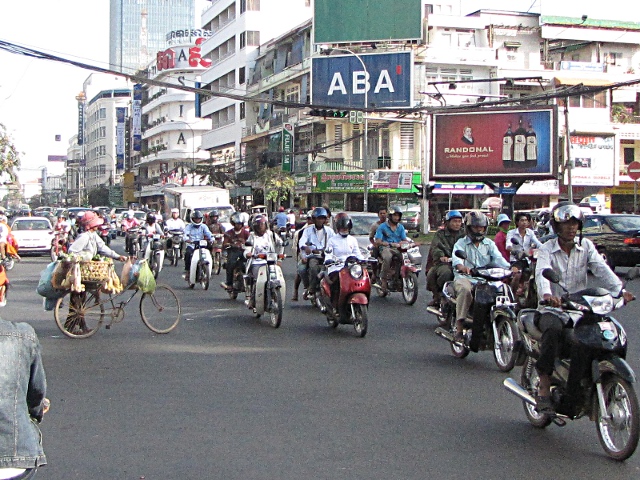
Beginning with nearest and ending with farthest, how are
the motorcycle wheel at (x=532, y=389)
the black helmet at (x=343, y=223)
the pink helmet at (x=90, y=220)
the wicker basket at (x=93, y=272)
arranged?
the motorcycle wheel at (x=532, y=389), the wicker basket at (x=93, y=272), the pink helmet at (x=90, y=220), the black helmet at (x=343, y=223)

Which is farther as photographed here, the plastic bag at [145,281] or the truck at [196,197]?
the truck at [196,197]

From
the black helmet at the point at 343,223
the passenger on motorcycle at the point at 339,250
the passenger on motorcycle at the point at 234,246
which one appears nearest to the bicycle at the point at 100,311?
the passenger on motorcycle at the point at 339,250

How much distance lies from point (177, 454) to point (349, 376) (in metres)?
2.98

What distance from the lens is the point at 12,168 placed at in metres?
33.0

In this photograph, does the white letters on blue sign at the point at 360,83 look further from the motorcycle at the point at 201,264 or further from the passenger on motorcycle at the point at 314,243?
the passenger on motorcycle at the point at 314,243

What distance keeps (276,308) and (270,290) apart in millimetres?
391

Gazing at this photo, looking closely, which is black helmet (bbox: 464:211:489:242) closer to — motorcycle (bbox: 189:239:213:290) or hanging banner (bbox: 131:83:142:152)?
motorcycle (bbox: 189:239:213:290)

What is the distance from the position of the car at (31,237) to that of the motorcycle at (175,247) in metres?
6.31

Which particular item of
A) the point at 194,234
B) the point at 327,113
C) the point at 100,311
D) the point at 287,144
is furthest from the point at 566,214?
the point at 287,144

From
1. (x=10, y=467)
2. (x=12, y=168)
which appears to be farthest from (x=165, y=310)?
(x=12, y=168)

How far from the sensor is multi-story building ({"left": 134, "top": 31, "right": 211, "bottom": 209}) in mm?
96000

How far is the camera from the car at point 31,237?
29.5m

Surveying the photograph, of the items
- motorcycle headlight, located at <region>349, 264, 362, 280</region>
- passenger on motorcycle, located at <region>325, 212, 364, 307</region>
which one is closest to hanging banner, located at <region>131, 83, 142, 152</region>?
passenger on motorcycle, located at <region>325, 212, 364, 307</region>

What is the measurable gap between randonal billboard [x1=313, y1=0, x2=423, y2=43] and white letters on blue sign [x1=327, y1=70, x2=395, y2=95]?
4.16 metres
